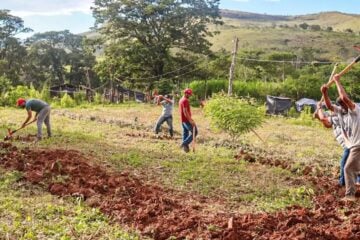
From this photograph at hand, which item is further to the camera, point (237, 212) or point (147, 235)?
point (237, 212)

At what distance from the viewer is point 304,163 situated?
11.8 m

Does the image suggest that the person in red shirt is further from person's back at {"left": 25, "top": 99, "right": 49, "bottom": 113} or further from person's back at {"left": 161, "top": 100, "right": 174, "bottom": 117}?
person's back at {"left": 25, "top": 99, "right": 49, "bottom": 113}

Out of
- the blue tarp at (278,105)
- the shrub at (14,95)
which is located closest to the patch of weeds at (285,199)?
the blue tarp at (278,105)

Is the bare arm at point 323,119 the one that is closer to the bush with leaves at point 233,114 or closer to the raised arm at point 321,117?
the raised arm at point 321,117

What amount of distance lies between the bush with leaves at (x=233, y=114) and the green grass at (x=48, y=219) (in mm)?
7201

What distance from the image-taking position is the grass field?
20.4 ft

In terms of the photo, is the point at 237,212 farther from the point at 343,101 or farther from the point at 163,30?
the point at 163,30

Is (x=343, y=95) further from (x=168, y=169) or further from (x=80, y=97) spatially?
(x=80, y=97)

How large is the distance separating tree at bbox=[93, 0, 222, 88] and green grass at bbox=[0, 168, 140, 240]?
1189 inches

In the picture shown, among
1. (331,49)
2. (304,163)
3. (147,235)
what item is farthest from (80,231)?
(331,49)

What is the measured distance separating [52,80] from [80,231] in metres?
46.1

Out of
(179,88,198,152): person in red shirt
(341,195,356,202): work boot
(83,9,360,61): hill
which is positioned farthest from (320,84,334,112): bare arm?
(83,9,360,61): hill

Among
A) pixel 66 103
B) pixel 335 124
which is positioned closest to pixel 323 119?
pixel 335 124

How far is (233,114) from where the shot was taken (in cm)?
1400
